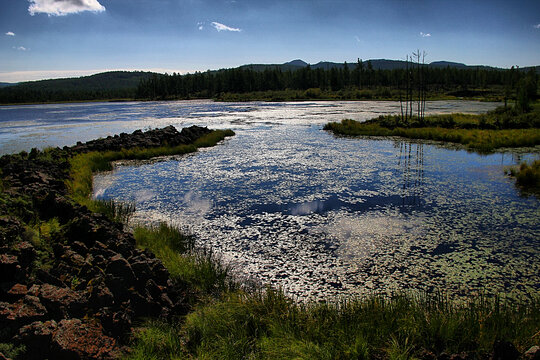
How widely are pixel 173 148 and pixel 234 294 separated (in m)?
19.3

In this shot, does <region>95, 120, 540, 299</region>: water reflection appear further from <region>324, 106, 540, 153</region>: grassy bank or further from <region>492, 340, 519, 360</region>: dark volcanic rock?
<region>324, 106, 540, 153</region>: grassy bank

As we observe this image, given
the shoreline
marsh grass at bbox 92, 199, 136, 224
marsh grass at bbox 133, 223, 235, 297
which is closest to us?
the shoreline

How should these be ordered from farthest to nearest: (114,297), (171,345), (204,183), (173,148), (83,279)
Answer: (173,148)
(204,183)
(83,279)
(114,297)
(171,345)

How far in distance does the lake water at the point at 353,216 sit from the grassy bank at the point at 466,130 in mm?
2344

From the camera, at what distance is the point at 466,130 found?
27.1 m

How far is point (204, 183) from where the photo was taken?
592 inches

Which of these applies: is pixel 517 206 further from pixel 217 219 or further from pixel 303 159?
pixel 303 159

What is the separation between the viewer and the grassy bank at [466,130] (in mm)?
22172

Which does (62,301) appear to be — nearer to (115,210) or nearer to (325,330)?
(325,330)

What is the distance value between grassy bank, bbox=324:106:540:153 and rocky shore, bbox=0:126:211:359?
21556mm

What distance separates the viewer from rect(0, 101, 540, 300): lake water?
22.9 ft

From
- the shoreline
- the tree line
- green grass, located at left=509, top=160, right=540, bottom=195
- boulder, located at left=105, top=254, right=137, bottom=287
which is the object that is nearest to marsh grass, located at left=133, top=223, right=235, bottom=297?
the shoreline

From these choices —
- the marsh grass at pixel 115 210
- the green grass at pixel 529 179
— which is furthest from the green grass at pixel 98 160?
the green grass at pixel 529 179

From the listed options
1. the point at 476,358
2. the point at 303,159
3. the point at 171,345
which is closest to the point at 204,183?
the point at 303,159
